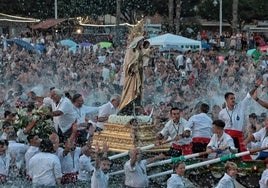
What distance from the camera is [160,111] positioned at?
2036 centimetres

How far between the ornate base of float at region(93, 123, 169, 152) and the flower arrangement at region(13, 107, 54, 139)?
1.01 meters

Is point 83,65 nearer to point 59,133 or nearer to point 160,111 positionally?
point 160,111

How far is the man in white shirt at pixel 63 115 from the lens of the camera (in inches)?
621

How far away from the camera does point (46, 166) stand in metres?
13.4

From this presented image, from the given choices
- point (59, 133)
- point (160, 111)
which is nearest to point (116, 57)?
point (160, 111)

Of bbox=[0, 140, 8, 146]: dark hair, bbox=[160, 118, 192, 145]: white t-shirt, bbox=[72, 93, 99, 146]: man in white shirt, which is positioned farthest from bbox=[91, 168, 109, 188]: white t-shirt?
bbox=[72, 93, 99, 146]: man in white shirt

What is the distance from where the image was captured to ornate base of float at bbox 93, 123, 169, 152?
50.5ft

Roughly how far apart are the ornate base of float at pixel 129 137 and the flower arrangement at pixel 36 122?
1006 millimetres

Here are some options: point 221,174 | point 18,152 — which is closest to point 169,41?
point 18,152

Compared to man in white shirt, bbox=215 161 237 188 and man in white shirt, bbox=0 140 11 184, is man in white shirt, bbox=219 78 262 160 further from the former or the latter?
man in white shirt, bbox=0 140 11 184

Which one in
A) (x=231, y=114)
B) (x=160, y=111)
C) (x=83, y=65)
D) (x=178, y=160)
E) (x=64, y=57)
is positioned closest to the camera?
(x=178, y=160)

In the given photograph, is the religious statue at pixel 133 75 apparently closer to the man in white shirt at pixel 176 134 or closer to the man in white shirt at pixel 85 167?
the man in white shirt at pixel 176 134

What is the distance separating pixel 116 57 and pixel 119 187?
17.4 meters

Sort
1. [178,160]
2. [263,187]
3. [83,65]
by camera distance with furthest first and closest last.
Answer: [83,65] < [178,160] < [263,187]
